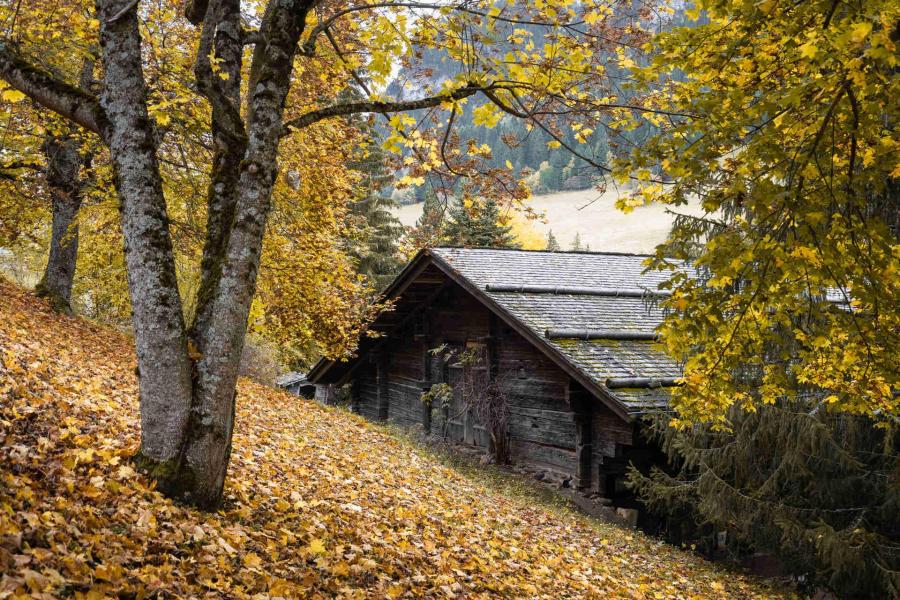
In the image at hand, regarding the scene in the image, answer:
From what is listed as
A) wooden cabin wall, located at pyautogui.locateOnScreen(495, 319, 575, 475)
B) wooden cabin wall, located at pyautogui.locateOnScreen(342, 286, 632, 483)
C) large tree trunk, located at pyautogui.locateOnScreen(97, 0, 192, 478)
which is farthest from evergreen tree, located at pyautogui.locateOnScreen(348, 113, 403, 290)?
large tree trunk, located at pyautogui.locateOnScreen(97, 0, 192, 478)

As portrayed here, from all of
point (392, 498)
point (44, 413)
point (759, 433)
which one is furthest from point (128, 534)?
point (759, 433)

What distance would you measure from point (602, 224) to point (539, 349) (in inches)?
3175

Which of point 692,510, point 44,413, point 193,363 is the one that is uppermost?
point 193,363

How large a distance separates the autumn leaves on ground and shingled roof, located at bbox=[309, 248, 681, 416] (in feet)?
8.13

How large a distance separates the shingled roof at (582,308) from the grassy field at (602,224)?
176ft

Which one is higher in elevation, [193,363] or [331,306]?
[331,306]

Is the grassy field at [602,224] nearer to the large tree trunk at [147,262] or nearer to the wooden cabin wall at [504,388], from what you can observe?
the wooden cabin wall at [504,388]

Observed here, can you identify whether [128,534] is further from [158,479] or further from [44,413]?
[44,413]

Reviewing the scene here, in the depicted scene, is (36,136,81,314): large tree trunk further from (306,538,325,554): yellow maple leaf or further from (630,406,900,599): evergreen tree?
(630,406,900,599): evergreen tree

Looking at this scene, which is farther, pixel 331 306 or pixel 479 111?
pixel 331 306

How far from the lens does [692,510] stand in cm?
1103

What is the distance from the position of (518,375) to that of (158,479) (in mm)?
10356

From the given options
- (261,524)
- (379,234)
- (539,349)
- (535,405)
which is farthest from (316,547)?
(379,234)

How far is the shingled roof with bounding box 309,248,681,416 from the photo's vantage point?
11117 mm
